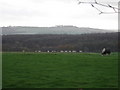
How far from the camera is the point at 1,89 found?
10914 mm

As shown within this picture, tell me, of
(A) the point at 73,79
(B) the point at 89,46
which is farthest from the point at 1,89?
(B) the point at 89,46

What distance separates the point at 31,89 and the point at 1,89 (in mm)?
1004

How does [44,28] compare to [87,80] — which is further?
[44,28]

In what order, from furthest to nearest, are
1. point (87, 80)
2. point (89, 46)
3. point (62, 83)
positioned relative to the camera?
point (89, 46)
point (87, 80)
point (62, 83)

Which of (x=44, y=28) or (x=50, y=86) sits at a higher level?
(x=44, y=28)

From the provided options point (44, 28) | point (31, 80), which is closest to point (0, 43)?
point (44, 28)

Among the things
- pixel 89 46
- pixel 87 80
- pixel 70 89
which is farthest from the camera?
pixel 89 46

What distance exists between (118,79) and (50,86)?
3.21 metres

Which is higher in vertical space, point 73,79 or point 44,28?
point 44,28

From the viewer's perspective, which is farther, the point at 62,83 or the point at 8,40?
the point at 8,40

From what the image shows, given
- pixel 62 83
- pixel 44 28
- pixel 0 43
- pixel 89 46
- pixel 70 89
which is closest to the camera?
pixel 70 89

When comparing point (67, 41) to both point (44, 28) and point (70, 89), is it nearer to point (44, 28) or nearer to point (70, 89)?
point (44, 28)

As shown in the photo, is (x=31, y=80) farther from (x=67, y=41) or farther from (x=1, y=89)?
(x=67, y=41)

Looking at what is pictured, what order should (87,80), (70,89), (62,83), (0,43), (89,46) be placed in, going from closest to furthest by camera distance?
(70,89), (62,83), (87,80), (89,46), (0,43)
